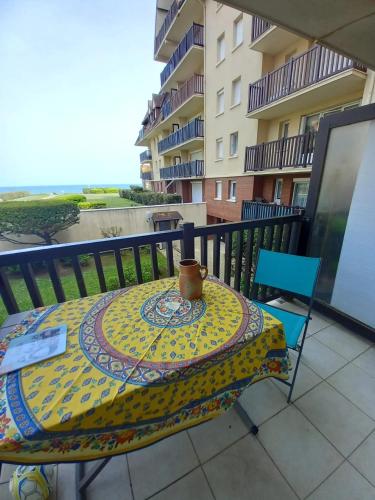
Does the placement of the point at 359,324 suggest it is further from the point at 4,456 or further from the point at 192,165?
the point at 192,165

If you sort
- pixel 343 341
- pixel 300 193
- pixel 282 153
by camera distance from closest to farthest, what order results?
pixel 343 341 → pixel 282 153 → pixel 300 193

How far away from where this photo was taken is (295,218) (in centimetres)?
218

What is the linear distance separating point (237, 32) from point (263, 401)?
33.6ft

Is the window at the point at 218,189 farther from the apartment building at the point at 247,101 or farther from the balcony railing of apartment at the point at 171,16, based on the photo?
the balcony railing of apartment at the point at 171,16

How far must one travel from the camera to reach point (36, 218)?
7.19 m

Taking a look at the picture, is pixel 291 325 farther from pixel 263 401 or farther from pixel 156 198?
pixel 156 198

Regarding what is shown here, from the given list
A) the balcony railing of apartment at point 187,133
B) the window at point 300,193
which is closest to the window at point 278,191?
the window at point 300,193

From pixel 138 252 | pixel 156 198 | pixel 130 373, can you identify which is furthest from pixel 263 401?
pixel 156 198

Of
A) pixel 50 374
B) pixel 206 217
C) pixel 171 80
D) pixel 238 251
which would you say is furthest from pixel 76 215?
pixel 171 80

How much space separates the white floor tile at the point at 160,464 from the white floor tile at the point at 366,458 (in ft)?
2.78

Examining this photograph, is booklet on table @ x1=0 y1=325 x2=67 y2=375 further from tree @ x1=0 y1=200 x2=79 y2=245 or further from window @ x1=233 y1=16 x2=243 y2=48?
window @ x1=233 y1=16 x2=243 y2=48

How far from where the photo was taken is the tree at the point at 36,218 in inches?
272

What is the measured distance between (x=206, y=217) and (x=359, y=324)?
8714 mm

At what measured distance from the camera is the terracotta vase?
3.24ft
